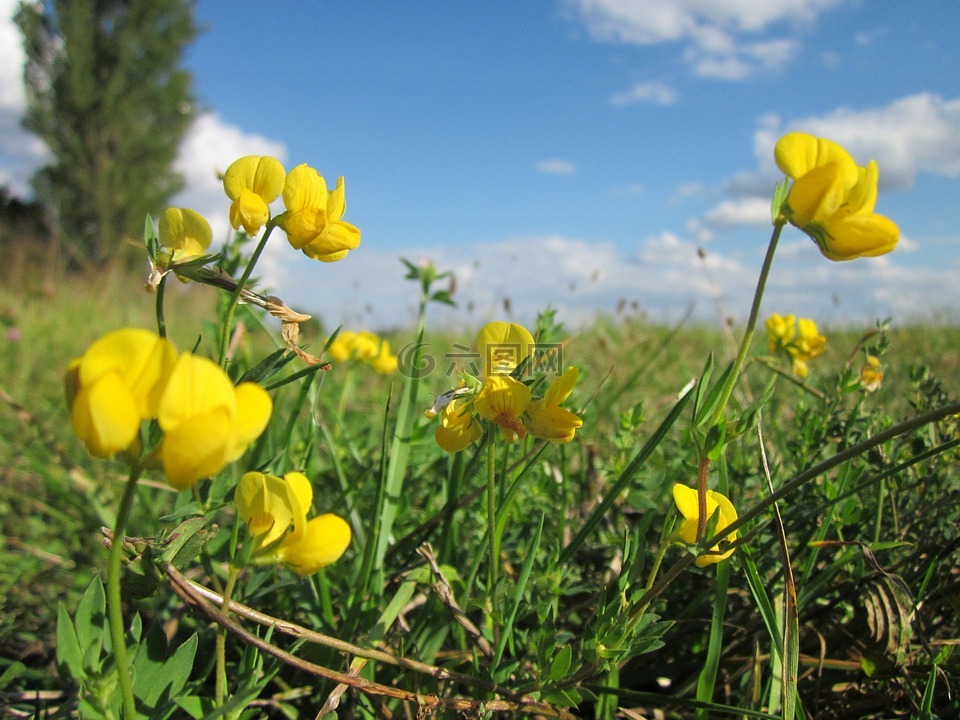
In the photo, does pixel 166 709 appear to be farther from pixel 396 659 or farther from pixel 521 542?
pixel 521 542

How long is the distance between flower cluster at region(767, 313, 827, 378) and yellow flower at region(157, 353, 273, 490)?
1724mm

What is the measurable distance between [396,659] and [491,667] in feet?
0.48

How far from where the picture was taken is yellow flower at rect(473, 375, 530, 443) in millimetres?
931

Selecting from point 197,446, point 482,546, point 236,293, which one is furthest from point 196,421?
point 482,546

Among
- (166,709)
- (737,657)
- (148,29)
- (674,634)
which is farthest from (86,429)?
(148,29)

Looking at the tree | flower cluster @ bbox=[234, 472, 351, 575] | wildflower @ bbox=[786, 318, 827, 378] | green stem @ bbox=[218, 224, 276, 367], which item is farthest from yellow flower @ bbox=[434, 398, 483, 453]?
the tree

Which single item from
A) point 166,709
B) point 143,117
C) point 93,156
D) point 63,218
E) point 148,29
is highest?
point 148,29

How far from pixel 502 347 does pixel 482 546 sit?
33cm

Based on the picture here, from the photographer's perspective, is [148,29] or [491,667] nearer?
[491,667]

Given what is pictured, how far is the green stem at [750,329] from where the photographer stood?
0.80 meters

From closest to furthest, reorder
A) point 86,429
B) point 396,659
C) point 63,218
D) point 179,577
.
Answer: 1. point 86,429
2. point 179,577
3. point 396,659
4. point 63,218

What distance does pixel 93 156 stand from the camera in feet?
76.3

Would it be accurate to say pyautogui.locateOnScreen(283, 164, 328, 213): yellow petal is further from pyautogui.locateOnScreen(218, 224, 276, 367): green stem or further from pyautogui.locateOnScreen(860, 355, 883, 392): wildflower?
pyautogui.locateOnScreen(860, 355, 883, 392): wildflower

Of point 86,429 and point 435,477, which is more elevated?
point 86,429
